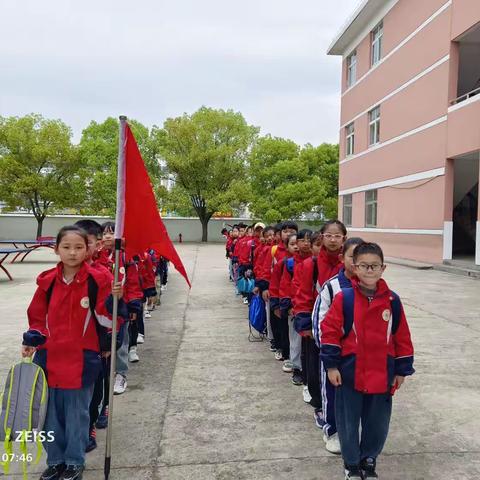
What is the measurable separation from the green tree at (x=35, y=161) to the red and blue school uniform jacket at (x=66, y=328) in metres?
26.7

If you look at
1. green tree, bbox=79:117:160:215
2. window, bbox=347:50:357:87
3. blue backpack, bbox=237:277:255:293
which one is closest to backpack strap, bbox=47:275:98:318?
blue backpack, bbox=237:277:255:293

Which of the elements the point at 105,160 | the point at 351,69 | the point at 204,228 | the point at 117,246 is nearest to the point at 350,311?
the point at 117,246

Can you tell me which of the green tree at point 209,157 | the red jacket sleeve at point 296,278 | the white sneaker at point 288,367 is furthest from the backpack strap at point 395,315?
the green tree at point 209,157

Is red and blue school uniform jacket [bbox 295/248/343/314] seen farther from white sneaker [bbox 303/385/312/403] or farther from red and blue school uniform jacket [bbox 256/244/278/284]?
red and blue school uniform jacket [bbox 256/244/278/284]

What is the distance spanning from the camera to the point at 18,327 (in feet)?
22.2

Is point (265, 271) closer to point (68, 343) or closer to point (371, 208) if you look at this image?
point (68, 343)

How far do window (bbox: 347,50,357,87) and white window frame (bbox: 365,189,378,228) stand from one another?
233 inches

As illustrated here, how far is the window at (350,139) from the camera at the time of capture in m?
23.2

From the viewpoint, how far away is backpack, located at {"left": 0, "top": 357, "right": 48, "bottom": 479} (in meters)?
2.52

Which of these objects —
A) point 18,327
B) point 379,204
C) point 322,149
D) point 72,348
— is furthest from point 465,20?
point 322,149

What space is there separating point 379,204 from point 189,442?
18042 mm

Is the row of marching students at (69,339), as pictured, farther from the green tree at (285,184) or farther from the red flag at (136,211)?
the green tree at (285,184)

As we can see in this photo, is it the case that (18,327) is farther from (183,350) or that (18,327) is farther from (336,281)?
(336,281)

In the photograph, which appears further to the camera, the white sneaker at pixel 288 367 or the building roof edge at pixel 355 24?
the building roof edge at pixel 355 24
